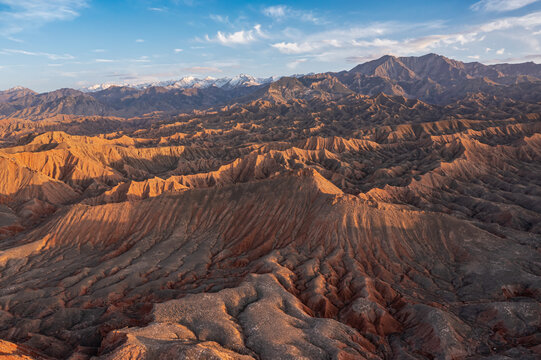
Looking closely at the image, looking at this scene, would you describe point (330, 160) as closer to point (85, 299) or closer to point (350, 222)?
point (350, 222)

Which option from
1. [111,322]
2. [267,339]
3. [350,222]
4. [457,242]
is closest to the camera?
[267,339]

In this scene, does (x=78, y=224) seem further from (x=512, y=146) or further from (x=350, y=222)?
(x=512, y=146)

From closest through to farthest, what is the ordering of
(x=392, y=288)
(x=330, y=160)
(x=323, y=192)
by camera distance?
(x=392, y=288) < (x=323, y=192) < (x=330, y=160)

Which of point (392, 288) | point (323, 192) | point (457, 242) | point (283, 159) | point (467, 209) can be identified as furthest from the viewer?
point (283, 159)

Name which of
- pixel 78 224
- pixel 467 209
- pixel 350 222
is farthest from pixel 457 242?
pixel 78 224

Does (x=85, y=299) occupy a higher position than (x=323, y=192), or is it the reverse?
(x=323, y=192)

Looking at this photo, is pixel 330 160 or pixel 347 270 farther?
pixel 330 160

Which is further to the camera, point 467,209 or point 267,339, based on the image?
point 467,209

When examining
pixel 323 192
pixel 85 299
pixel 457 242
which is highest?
pixel 323 192

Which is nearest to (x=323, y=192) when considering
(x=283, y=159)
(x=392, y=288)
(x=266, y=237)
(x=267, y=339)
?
(x=266, y=237)
